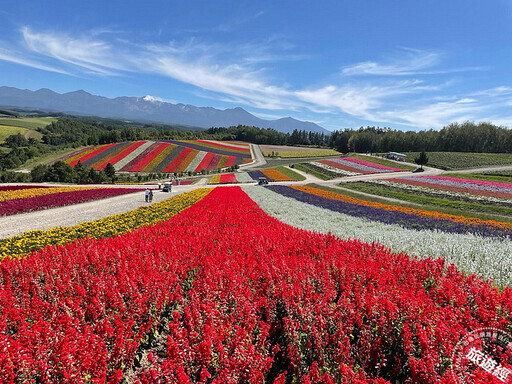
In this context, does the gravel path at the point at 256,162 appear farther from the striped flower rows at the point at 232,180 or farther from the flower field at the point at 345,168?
the striped flower rows at the point at 232,180

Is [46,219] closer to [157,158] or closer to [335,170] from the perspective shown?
[335,170]

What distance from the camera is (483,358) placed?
10.3 ft

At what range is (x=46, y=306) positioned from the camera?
179 inches

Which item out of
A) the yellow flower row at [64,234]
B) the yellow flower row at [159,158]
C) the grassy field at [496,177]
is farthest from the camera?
the yellow flower row at [159,158]

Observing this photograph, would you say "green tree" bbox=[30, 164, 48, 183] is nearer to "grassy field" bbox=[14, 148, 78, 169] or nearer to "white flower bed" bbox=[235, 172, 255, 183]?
"grassy field" bbox=[14, 148, 78, 169]

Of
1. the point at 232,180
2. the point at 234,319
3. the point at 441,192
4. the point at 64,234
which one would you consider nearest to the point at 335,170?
the point at 232,180

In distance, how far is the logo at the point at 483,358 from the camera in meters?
2.73

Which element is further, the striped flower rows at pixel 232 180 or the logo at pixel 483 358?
the striped flower rows at pixel 232 180

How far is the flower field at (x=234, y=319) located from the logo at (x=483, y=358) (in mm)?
101

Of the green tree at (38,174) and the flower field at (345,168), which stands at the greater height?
the flower field at (345,168)

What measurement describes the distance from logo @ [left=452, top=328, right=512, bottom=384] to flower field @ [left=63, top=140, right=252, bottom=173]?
68.3m

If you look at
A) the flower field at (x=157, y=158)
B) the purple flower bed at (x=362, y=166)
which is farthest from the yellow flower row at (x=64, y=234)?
the purple flower bed at (x=362, y=166)

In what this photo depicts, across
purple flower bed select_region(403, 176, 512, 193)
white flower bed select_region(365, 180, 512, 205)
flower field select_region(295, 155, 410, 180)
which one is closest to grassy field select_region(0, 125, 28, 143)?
flower field select_region(295, 155, 410, 180)

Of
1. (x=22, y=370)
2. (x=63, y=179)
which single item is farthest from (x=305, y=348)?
(x=63, y=179)
